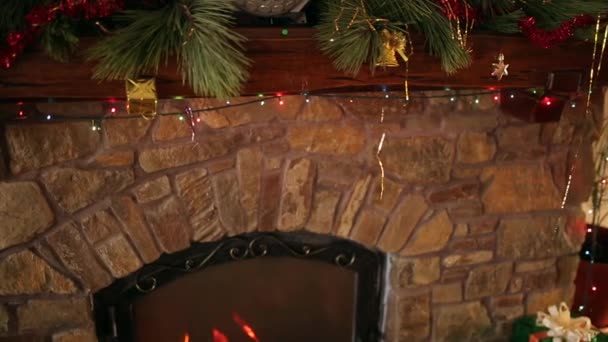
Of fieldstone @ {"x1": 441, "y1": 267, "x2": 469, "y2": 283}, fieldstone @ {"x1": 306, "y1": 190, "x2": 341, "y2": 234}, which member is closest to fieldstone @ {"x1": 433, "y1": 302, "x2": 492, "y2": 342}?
fieldstone @ {"x1": 441, "y1": 267, "x2": 469, "y2": 283}

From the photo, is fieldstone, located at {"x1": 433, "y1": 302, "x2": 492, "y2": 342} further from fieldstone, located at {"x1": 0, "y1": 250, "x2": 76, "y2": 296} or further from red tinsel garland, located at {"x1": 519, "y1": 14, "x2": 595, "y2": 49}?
fieldstone, located at {"x1": 0, "y1": 250, "x2": 76, "y2": 296}

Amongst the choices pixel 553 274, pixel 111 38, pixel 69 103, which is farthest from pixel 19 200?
pixel 553 274

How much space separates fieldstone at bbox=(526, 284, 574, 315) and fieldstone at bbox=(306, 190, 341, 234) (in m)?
0.95

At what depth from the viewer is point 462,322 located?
2.21 meters

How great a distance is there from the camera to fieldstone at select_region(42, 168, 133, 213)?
1.59 metres

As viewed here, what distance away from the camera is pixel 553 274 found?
2.30 metres

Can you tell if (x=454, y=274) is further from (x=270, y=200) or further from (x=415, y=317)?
(x=270, y=200)

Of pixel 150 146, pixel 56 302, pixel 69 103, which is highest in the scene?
pixel 69 103

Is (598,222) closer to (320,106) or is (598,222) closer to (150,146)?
(320,106)

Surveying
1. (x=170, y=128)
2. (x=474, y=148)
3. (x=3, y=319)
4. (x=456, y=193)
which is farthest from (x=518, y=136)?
(x=3, y=319)

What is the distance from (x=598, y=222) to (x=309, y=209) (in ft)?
4.95

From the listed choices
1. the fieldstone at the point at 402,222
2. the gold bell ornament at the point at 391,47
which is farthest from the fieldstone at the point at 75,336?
the gold bell ornament at the point at 391,47

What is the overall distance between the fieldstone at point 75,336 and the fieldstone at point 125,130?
22.5 inches

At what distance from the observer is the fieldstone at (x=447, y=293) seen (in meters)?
2.14
